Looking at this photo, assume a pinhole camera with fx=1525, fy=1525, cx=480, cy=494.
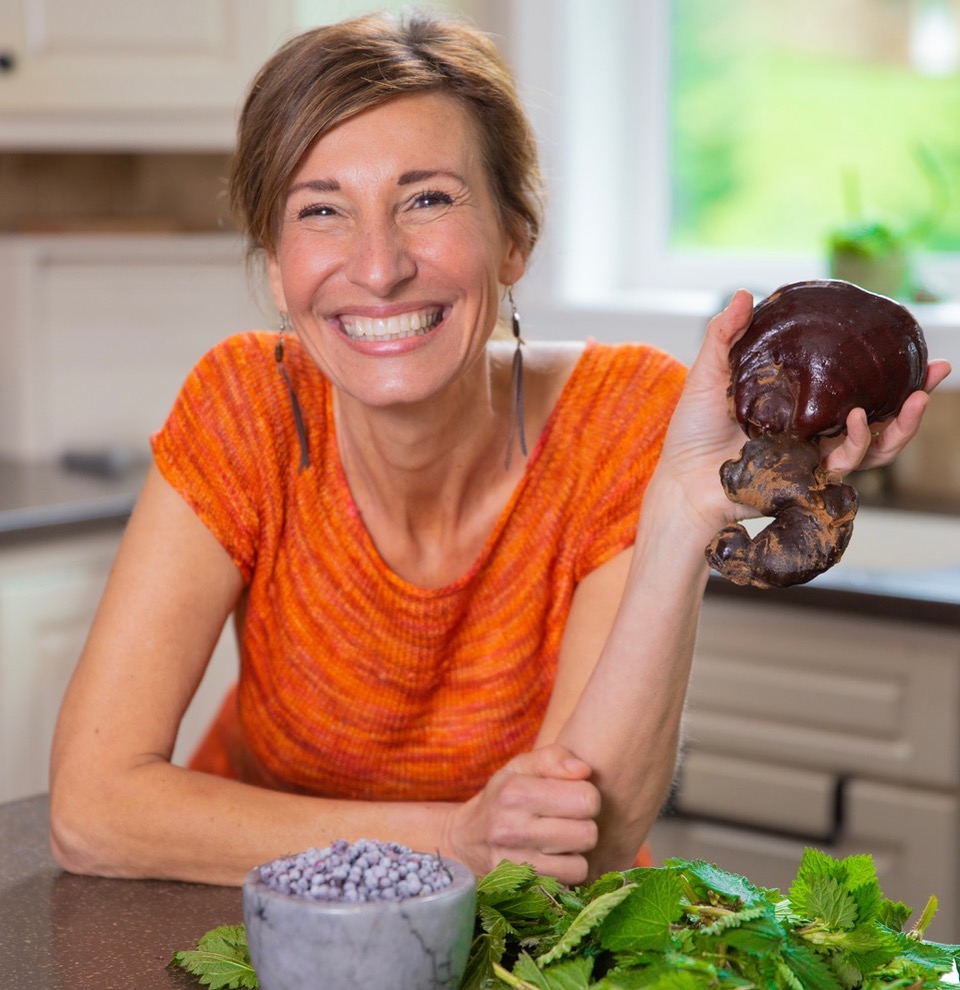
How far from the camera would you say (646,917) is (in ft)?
2.88

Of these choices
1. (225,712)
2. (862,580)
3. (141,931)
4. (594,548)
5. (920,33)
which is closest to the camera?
(141,931)

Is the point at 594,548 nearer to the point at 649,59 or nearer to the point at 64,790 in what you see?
the point at 64,790

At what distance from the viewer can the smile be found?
1349 mm

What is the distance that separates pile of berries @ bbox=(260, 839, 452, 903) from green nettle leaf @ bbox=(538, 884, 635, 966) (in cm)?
7

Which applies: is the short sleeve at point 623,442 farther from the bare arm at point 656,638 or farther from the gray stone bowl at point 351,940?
the gray stone bowl at point 351,940

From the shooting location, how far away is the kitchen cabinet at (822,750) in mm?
2129

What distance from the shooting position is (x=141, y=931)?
41.8 inches

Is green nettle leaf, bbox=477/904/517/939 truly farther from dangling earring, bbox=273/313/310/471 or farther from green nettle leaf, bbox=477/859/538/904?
dangling earring, bbox=273/313/310/471

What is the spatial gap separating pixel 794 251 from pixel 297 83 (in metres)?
2.11

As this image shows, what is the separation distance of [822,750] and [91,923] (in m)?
1.39

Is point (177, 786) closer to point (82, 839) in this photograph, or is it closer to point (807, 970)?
point (82, 839)

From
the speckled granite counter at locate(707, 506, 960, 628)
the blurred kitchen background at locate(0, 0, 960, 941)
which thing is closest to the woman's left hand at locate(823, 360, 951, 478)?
the speckled granite counter at locate(707, 506, 960, 628)

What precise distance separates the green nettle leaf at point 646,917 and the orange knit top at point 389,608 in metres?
0.59

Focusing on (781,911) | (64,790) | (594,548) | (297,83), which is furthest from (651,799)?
(297,83)
